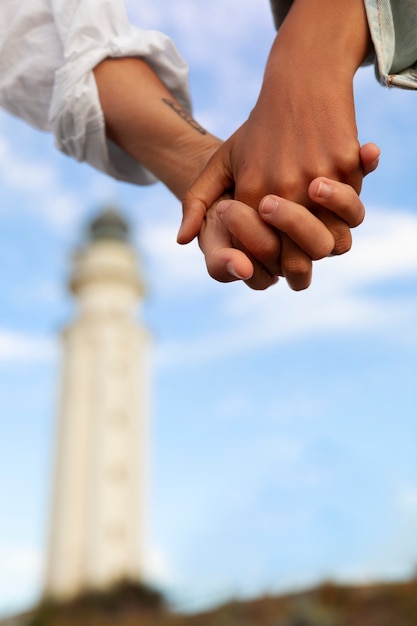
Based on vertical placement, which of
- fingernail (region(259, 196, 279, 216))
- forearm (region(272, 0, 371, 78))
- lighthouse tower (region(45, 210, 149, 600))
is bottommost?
fingernail (region(259, 196, 279, 216))

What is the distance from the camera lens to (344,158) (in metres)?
A: 1.31

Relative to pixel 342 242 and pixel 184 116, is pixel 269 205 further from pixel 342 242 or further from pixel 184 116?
pixel 184 116

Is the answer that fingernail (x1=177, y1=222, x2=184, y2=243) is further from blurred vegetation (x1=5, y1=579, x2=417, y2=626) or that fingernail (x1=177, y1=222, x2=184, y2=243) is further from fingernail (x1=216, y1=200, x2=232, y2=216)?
blurred vegetation (x1=5, y1=579, x2=417, y2=626)

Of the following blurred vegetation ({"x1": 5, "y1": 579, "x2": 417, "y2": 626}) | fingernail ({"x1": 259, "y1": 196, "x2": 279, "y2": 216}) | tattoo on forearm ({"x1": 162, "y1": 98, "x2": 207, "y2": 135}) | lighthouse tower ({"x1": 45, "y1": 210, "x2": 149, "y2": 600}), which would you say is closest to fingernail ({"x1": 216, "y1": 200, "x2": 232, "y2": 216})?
fingernail ({"x1": 259, "y1": 196, "x2": 279, "y2": 216})

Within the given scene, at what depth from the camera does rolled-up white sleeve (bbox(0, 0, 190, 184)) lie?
64.7 inches

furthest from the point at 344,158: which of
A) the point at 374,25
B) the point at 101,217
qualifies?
the point at 101,217

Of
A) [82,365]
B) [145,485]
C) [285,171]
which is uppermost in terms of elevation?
[82,365]

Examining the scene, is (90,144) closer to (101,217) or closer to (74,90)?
(74,90)

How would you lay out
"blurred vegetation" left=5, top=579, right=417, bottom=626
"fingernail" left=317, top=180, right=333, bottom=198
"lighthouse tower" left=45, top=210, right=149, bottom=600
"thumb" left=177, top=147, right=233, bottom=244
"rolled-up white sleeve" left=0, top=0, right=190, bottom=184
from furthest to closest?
"lighthouse tower" left=45, top=210, right=149, bottom=600, "blurred vegetation" left=5, top=579, right=417, bottom=626, "rolled-up white sleeve" left=0, top=0, right=190, bottom=184, "thumb" left=177, top=147, right=233, bottom=244, "fingernail" left=317, top=180, right=333, bottom=198

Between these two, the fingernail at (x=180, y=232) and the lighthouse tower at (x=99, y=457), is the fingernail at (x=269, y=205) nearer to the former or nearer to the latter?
the fingernail at (x=180, y=232)

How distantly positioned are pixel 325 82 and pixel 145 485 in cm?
2161

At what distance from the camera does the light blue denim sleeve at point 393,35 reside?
137 centimetres

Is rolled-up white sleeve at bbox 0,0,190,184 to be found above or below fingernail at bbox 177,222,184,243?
above

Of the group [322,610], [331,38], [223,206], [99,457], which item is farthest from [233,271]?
[99,457]
